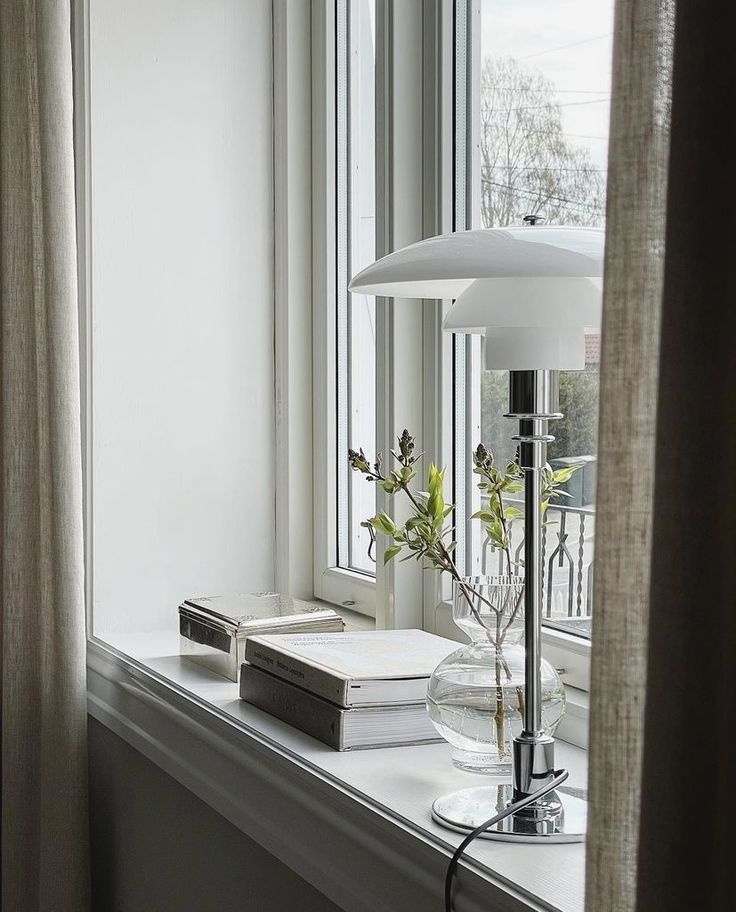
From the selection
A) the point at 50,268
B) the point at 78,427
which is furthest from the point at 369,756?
the point at 50,268

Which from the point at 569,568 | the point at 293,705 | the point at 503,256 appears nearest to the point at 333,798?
the point at 293,705

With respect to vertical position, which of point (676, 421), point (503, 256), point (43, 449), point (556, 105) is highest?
point (556, 105)

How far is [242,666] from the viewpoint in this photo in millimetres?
1326

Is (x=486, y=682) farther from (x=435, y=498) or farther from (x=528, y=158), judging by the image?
(x=528, y=158)

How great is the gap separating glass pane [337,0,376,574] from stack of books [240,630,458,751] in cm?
44

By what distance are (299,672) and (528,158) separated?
26.7 inches

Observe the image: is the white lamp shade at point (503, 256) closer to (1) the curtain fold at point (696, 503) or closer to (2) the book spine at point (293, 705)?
(1) the curtain fold at point (696, 503)

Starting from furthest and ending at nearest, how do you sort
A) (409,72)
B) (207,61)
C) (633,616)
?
(207,61) < (409,72) < (633,616)

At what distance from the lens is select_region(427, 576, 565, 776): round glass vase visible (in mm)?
971

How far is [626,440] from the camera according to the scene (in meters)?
0.57

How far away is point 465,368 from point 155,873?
2.74ft

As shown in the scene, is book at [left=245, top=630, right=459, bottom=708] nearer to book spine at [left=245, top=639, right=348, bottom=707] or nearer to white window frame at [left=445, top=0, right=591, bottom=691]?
book spine at [left=245, top=639, right=348, bottom=707]

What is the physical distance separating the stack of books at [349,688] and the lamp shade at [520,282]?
0.40 m

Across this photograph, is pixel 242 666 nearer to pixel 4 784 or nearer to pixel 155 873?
pixel 155 873
